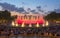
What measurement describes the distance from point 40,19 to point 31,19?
85.6 inches

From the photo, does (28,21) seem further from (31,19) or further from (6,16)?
(6,16)

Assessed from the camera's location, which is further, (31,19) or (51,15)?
(51,15)

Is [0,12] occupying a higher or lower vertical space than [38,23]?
higher

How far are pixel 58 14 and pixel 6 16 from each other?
1230 cm

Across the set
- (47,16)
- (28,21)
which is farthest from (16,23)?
(47,16)

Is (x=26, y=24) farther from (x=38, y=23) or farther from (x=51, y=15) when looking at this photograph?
(x=51, y=15)

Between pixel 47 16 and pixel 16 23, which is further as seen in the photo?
pixel 47 16

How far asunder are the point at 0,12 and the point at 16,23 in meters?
4.57

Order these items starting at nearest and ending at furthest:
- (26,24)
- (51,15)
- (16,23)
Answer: (16,23)
(26,24)
(51,15)

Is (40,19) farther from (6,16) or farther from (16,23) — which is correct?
(6,16)

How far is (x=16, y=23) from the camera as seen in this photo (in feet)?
129

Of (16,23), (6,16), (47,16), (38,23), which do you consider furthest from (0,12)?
(47,16)

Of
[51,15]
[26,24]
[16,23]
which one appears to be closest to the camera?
[16,23]

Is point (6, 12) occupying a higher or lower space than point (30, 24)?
higher
